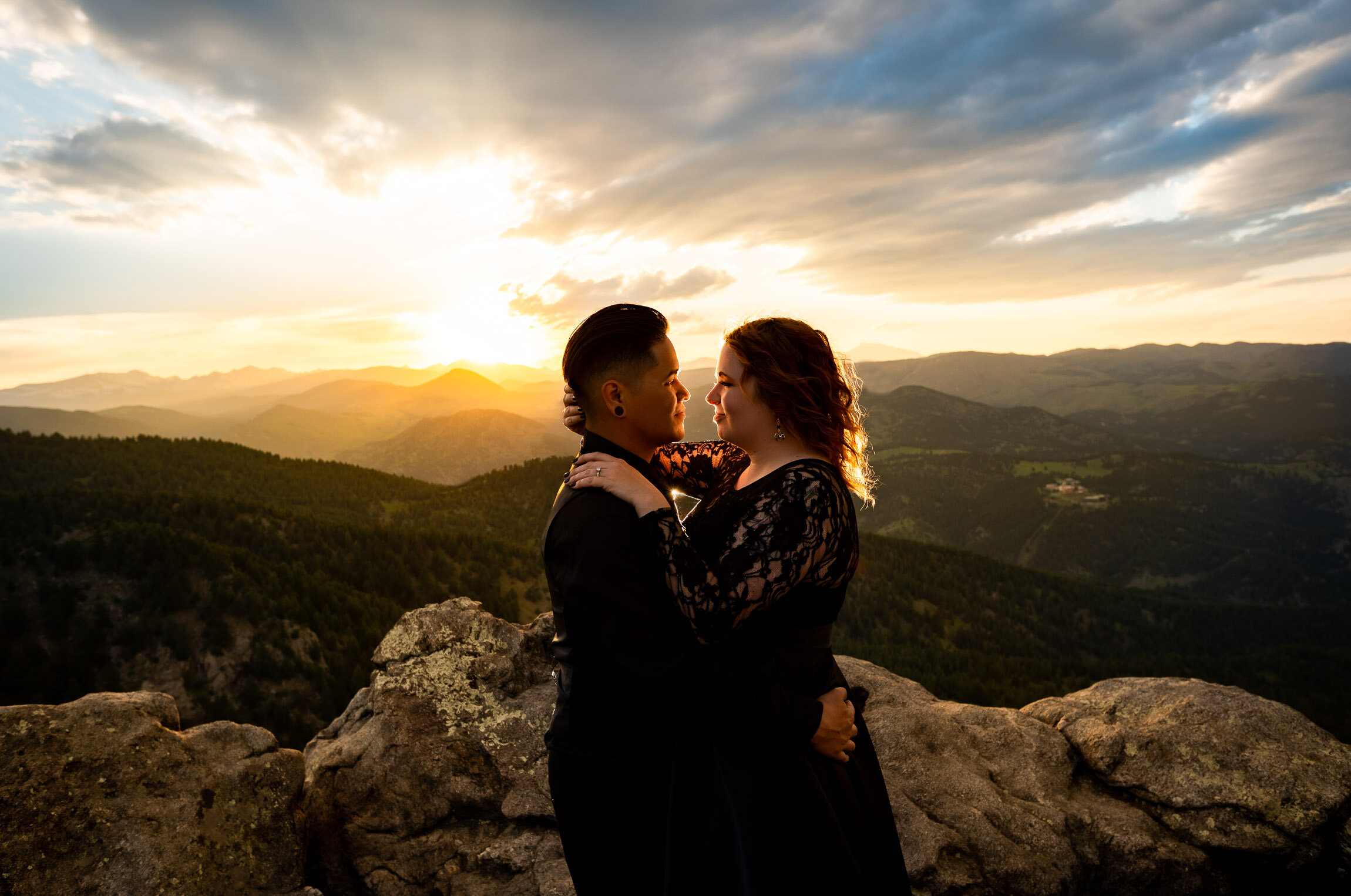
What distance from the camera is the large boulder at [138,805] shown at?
5.48 metres

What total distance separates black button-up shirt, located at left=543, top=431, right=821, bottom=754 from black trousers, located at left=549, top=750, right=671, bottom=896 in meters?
0.30

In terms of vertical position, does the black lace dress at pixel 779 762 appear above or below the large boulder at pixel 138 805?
above

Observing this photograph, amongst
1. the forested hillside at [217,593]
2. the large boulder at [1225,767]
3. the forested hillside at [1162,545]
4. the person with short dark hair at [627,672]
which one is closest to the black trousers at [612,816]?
the person with short dark hair at [627,672]

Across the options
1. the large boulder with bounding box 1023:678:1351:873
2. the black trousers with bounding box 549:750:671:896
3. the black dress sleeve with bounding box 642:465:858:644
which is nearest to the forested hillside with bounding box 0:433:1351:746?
the black trousers with bounding box 549:750:671:896

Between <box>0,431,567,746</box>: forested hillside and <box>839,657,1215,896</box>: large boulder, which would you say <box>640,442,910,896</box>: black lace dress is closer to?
<box>839,657,1215,896</box>: large boulder

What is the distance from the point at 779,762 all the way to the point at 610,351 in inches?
100

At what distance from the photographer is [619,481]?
327cm

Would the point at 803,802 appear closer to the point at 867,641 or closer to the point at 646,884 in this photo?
the point at 646,884

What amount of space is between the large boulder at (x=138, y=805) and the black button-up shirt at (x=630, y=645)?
5.16 meters

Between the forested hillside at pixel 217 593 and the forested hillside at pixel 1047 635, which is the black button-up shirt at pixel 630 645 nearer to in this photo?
the forested hillside at pixel 217 593

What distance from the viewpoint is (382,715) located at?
777 cm

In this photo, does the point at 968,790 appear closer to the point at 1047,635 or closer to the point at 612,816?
the point at 612,816

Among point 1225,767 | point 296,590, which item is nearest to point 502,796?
point 1225,767

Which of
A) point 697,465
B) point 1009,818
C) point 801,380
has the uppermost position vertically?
point 801,380
